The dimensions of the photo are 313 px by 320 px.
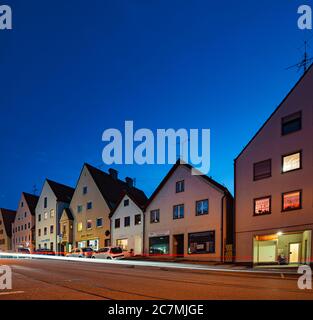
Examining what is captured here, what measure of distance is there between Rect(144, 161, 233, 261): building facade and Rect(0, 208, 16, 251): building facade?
4988 centimetres

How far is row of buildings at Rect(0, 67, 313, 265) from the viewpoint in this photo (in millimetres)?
26203

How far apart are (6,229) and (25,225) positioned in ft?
→ 44.0

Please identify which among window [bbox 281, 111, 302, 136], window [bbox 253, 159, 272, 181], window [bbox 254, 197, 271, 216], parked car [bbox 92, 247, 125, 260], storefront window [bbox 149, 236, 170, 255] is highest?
window [bbox 281, 111, 302, 136]

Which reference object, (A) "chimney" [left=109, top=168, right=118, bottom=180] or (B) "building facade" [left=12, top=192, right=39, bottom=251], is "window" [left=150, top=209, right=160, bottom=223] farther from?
(B) "building facade" [left=12, top=192, right=39, bottom=251]

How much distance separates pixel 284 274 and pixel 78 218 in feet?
129

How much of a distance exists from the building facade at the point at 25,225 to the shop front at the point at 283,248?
157 ft

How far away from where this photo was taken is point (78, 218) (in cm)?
5369

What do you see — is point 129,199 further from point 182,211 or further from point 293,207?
point 293,207

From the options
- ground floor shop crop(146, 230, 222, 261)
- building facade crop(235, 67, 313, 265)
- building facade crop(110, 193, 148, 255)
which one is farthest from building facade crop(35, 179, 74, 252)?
building facade crop(235, 67, 313, 265)

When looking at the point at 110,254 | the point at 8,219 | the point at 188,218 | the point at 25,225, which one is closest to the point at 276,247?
the point at 188,218

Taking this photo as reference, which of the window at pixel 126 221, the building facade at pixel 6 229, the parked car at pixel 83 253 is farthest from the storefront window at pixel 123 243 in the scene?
the building facade at pixel 6 229

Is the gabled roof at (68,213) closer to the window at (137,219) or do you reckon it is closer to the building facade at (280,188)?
the window at (137,219)
